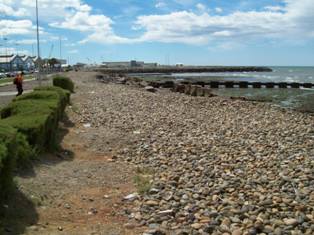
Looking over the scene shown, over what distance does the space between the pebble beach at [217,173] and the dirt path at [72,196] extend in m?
0.35

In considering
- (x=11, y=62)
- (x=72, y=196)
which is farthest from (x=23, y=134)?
(x=11, y=62)

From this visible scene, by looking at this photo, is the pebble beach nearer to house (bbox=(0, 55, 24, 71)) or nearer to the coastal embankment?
the coastal embankment

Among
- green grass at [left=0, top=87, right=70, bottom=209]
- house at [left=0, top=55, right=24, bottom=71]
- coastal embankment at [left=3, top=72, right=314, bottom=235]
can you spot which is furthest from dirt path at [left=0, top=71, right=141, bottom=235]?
house at [left=0, top=55, right=24, bottom=71]

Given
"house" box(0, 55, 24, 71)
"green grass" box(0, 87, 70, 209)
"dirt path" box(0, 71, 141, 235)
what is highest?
"house" box(0, 55, 24, 71)

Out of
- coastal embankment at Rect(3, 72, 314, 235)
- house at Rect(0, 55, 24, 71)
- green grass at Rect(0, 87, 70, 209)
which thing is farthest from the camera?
house at Rect(0, 55, 24, 71)

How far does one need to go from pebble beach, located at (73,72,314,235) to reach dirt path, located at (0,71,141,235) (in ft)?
1.15

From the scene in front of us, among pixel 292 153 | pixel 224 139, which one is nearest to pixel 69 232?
pixel 292 153

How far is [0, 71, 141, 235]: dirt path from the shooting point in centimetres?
589

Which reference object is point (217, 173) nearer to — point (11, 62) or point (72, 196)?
point (72, 196)

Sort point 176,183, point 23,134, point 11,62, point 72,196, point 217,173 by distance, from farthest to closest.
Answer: point 11,62, point 217,173, point 23,134, point 176,183, point 72,196

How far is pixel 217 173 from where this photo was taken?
852cm

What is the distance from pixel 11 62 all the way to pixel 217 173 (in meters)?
113

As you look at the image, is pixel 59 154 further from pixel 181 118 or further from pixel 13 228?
pixel 181 118

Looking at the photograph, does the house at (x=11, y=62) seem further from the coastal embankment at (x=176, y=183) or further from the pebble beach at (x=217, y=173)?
the coastal embankment at (x=176, y=183)
